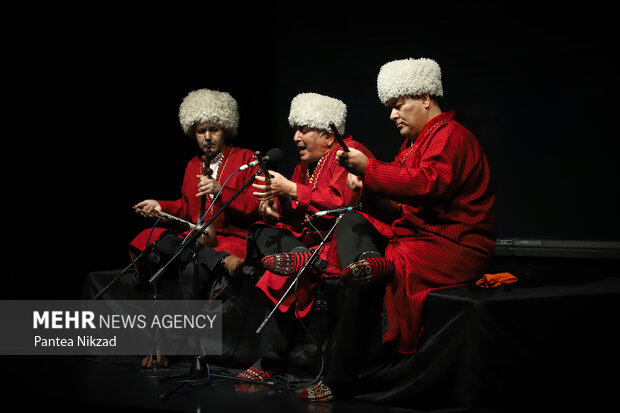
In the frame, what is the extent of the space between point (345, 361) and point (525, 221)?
6.98 ft

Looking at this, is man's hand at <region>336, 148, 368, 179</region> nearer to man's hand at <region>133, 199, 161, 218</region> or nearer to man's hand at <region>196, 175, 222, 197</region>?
man's hand at <region>196, 175, 222, 197</region>

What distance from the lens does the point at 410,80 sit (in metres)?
2.93

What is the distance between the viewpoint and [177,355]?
12.1ft

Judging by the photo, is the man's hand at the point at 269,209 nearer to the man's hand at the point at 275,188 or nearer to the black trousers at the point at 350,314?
the man's hand at the point at 275,188

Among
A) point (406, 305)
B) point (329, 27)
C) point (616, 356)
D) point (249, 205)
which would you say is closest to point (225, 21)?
point (329, 27)

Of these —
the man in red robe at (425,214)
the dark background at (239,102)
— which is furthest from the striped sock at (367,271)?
the dark background at (239,102)

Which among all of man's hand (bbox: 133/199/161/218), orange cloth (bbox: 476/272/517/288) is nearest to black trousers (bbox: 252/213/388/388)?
orange cloth (bbox: 476/272/517/288)

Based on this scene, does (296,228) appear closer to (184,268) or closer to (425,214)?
(184,268)

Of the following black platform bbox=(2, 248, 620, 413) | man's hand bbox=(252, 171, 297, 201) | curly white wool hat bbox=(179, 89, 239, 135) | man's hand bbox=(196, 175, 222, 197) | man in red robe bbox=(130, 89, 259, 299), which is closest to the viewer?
black platform bbox=(2, 248, 620, 413)

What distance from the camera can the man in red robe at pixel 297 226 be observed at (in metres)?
3.00

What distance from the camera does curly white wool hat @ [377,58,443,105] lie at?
115 inches

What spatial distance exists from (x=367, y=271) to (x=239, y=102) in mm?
2671

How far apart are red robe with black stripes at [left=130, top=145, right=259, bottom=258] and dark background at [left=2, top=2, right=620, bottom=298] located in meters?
0.74

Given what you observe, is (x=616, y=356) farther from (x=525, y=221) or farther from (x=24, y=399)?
(x=24, y=399)
